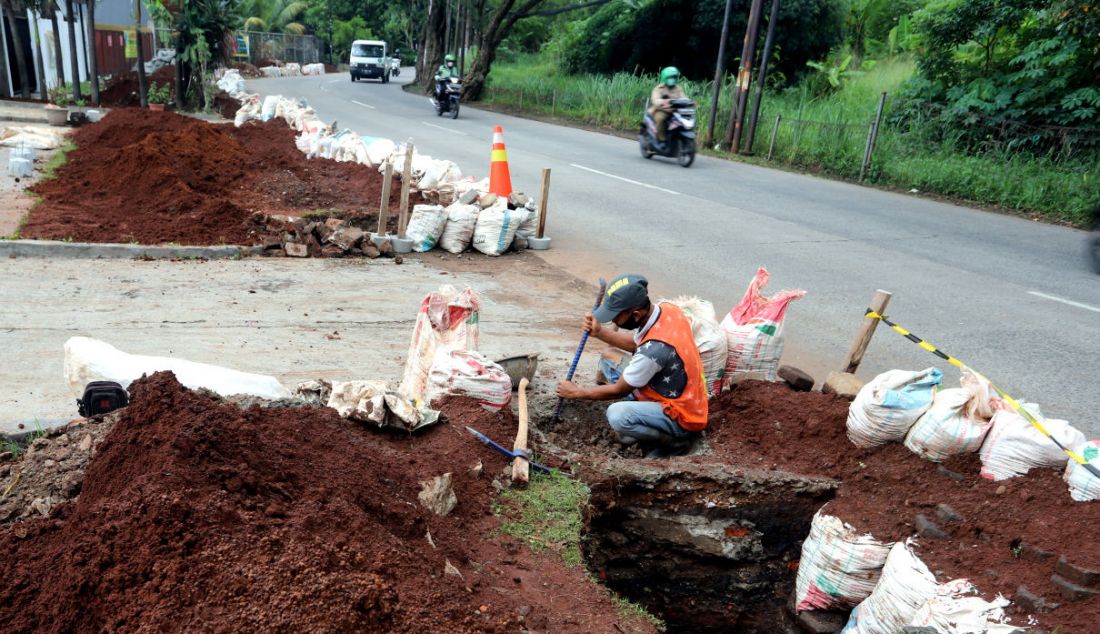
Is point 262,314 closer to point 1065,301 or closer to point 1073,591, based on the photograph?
point 1073,591

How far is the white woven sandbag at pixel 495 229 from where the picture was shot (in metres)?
9.15

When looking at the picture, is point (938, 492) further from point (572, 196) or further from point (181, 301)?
point (572, 196)

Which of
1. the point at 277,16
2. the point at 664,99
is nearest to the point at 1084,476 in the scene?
the point at 664,99

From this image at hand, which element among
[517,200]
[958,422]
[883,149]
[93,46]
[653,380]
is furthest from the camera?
[93,46]

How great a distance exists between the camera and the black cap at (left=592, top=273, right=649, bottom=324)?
4.78 metres

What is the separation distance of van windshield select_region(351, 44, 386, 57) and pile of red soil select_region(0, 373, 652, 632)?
4576 cm

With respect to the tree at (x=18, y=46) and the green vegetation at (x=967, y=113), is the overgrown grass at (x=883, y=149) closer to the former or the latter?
the green vegetation at (x=967, y=113)

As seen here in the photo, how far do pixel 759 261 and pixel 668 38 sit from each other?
2538cm

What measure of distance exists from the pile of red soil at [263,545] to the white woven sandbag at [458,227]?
523 centimetres

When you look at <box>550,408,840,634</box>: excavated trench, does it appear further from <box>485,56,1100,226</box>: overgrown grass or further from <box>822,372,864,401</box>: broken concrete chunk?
<box>485,56,1100,226</box>: overgrown grass

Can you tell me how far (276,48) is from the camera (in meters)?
56.0

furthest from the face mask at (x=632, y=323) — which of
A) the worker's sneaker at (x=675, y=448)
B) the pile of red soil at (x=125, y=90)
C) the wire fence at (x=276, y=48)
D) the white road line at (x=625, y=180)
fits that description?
the wire fence at (x=276, y=48)

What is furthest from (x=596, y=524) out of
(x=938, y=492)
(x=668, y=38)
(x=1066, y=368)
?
(x=668, y=38)

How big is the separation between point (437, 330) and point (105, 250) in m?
4.80
